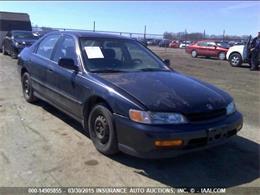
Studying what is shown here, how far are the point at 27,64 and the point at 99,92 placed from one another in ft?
10.1

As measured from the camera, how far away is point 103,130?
464 cm

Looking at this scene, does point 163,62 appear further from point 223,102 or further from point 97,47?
point 223,102

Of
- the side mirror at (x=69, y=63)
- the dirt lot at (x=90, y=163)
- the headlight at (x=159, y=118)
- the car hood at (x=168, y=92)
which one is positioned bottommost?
the dirt lot at (x=90, y=163)

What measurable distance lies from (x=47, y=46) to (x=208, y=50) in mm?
20861

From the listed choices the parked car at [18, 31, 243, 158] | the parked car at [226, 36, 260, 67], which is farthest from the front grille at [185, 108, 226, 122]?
the parked car at [226, 36, 260, 67]

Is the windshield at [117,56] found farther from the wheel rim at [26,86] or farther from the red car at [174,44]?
the red car at [174,44]

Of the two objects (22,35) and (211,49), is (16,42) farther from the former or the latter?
(211,49)

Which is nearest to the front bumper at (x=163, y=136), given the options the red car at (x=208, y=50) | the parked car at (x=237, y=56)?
the parked car at (x=237, y=56)

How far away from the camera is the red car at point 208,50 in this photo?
25.2 metres

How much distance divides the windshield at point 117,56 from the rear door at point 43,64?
38.0 inches

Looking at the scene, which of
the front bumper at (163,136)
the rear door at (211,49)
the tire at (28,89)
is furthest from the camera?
the rear door at (211,49)

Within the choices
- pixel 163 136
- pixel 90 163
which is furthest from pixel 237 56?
pixel 163 136

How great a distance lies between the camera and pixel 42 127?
5910 millimetres

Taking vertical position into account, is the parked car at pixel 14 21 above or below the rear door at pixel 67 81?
above
